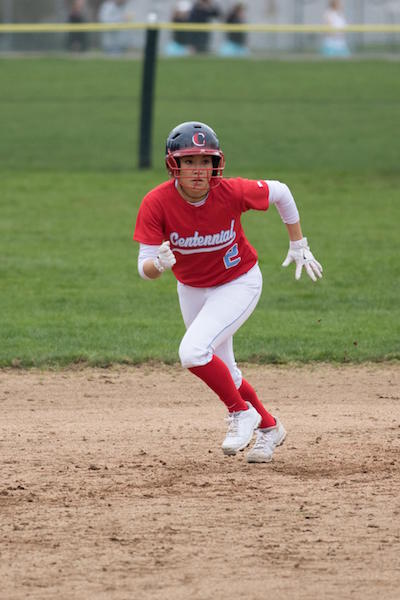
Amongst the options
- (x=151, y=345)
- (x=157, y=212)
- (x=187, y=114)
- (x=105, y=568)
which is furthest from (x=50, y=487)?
(x=187, y=114)

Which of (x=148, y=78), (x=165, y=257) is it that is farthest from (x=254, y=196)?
(x=148, y=78)

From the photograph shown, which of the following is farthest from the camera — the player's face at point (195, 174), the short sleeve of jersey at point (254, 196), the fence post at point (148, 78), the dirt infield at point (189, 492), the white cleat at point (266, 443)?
the fence post at point (148, 78)

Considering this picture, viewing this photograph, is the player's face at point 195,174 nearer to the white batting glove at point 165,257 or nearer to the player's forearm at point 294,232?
the white batting glove at point 165,257

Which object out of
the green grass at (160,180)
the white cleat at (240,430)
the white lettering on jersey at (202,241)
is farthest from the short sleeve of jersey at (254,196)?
the green grass at (160,180)

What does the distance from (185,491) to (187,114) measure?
1724 centimetres

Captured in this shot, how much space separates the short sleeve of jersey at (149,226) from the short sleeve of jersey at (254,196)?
0.49 metres

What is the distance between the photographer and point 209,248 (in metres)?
6.11

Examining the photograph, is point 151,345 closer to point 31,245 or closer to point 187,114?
point 31,245

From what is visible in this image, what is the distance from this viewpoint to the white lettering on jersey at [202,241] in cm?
606

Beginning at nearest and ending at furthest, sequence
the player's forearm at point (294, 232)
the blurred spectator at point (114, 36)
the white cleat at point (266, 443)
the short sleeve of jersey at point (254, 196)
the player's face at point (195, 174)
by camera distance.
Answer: the player's face at point (195, 174) → the short sleeve of jersey at point (254, 196) → the player's forearm at point (294, 232) → the white cleat at point (266, 443) → the blurred spectator at point (114, 36)

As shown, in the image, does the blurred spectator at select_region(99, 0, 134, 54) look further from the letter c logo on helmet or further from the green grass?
the letter c logo on helmet

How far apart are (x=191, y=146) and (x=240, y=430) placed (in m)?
1.62

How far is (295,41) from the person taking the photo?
29891 millimetres

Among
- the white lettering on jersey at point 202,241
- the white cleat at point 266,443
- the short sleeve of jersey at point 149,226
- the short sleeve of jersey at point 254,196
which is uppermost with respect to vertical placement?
the short sleeve of jersey at point 254,196
